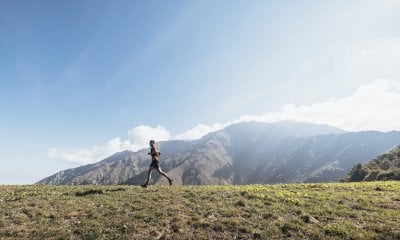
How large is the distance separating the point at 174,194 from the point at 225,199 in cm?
342

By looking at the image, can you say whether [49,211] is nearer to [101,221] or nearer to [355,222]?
[101,221]

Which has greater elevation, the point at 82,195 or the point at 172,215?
the point at 82,195

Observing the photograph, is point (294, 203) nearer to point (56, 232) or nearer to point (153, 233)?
point (153, 233)

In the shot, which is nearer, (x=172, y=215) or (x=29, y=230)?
(x=29, y=230)

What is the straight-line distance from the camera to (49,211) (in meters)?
17.5

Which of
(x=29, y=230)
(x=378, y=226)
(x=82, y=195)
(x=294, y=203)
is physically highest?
(x=82, y=195)

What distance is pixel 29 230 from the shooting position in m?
14.8

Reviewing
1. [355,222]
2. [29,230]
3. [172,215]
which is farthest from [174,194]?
[355,222]

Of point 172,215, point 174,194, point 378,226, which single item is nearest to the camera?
point 378,226

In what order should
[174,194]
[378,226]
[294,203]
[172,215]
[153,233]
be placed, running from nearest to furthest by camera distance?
[153,233] < [378,226] < [172,215] < [294,203] < [174,194]

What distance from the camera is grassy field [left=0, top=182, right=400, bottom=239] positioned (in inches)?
575

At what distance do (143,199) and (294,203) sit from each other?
9.19 m

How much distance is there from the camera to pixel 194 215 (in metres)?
16.8

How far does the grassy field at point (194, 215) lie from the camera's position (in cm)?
1461
